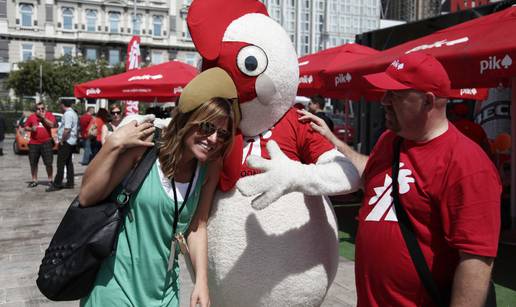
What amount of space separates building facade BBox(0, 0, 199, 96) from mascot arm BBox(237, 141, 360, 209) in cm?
4611

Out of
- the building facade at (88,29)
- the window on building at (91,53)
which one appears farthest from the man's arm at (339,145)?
the window on building at (91,53)

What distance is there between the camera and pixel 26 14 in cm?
4609

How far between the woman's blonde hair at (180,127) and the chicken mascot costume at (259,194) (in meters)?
0.32

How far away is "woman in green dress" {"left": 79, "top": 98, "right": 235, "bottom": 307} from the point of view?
183 centimetres

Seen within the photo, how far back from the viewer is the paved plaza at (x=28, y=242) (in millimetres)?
4320

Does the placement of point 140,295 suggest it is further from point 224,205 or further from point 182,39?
point 182,39

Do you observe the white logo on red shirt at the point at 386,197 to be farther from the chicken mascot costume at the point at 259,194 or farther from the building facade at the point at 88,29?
the building facade at the point at 88,29

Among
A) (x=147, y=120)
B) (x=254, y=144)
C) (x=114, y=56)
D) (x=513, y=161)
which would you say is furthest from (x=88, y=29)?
→ (x=147, y=120)

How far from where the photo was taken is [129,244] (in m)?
1.92

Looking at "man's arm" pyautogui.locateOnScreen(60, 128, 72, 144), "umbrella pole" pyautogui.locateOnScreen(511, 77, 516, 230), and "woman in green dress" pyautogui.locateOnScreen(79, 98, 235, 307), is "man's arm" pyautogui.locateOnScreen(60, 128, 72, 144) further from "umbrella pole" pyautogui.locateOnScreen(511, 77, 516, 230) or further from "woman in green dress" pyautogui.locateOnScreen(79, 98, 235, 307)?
"woman in green dress" pyautogui.locateOnScreen(79, 98, 235, 307)

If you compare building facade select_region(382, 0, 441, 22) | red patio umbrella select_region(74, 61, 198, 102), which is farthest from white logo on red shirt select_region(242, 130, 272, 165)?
building facade select_region(382, 0, 441, 22)

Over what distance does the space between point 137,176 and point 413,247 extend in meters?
1.01

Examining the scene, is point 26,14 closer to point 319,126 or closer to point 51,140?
point 51,140

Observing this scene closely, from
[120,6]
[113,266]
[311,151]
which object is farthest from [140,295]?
[120,6]
